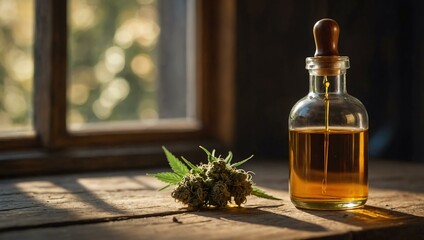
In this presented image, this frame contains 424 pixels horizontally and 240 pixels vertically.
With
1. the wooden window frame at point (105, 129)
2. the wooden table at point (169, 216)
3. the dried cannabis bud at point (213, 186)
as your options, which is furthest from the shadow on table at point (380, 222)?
the wooden window frame at point (105, 129)

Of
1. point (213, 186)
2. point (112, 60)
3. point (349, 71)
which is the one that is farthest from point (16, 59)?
point (213, 186)

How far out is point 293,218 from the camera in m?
1.27

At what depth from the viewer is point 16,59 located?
7.43 feet

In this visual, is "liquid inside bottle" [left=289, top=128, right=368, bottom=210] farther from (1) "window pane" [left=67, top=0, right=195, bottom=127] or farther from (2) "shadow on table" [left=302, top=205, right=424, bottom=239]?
(1) "window pane" [left=67, top=0, right=195, bottom=127]

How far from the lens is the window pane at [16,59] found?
84.7 inches

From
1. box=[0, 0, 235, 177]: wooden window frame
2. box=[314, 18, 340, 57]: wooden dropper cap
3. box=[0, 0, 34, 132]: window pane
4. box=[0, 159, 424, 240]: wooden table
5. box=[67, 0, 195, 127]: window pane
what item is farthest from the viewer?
box=[67, 0, 195, 127]: window pane

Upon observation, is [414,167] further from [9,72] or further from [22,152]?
[9,72]

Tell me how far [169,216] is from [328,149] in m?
0.29

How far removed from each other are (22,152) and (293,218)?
887mm

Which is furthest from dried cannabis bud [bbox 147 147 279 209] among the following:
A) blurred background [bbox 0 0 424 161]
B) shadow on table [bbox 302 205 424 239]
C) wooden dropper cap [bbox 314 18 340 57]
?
blurred background [bbox 0 0 424 161]

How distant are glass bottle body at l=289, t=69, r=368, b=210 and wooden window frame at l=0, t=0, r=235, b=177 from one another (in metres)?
0.77

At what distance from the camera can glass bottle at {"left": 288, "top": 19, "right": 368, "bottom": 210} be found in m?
1.31

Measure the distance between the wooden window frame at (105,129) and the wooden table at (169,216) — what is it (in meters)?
0.24

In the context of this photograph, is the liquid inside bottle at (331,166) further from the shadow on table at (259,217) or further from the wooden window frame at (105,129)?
the wooden window frame at (105,129)
